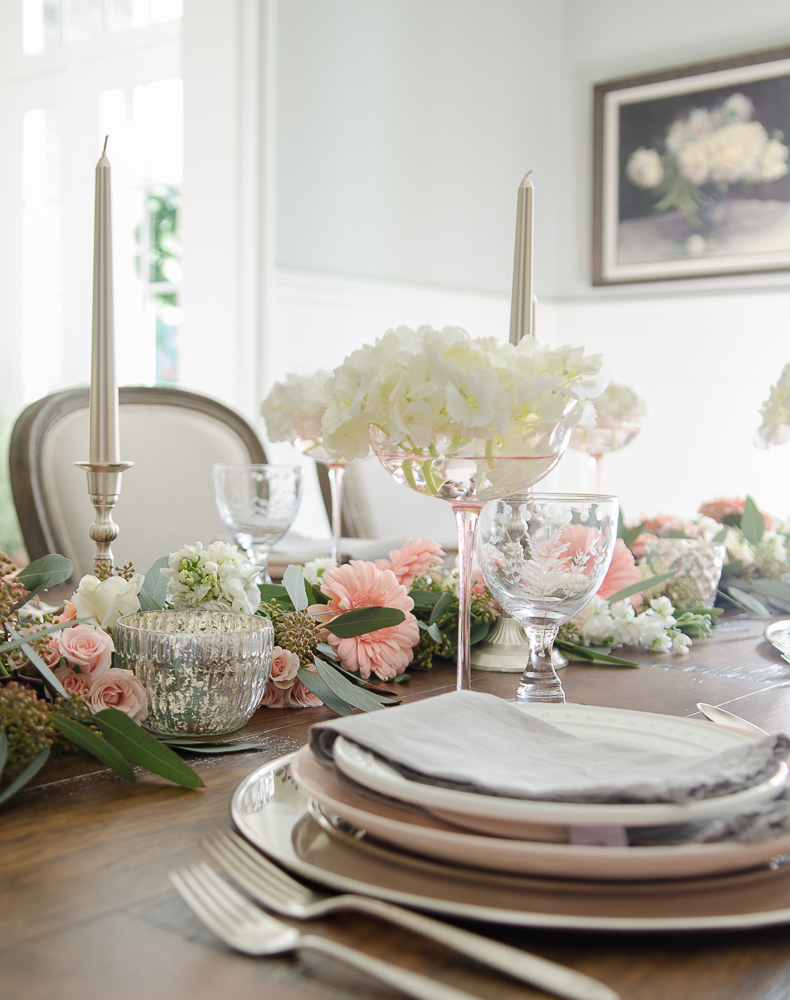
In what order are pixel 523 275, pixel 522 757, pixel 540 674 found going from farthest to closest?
pixel 523 275 → pixel 540 674 → pixel 522 757

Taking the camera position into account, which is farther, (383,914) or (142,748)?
(142,748)

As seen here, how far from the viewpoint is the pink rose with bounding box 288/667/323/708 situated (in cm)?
75

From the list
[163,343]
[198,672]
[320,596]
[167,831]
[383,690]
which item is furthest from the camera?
[163,343]

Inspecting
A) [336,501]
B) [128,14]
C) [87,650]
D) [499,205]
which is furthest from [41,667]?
[128,14]

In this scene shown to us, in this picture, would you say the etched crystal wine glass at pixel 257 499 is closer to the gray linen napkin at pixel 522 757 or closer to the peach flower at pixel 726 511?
the gray linen napkin at pixel 522 757

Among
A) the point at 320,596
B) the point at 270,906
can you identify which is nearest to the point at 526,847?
the point at 270,906

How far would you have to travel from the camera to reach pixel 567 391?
2.10 ft

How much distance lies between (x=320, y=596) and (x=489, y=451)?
329mm

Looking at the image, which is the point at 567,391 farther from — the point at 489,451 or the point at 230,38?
the point at 230,38

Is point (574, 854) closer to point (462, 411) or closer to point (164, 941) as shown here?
point (164, 941)

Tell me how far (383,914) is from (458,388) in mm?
337

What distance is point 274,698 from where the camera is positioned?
2.45 ft

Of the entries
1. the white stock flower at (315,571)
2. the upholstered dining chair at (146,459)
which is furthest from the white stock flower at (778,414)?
the upholstered dining chair at (146,459)

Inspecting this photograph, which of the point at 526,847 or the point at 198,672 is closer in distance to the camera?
the point at 526,847
